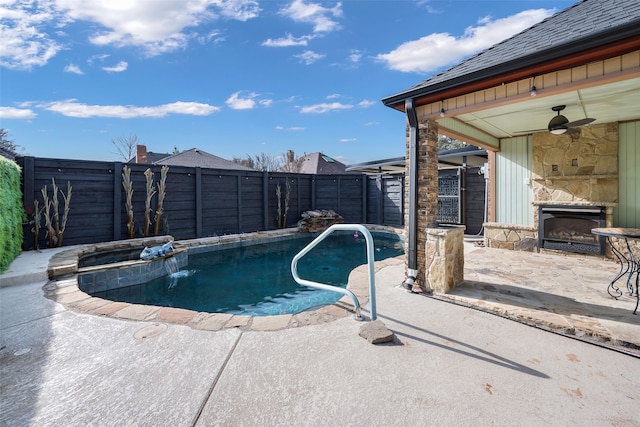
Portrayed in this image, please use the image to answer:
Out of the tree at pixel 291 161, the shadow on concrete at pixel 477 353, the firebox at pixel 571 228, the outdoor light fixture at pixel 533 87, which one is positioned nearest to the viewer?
the shadow on concrete at pixel 477 353

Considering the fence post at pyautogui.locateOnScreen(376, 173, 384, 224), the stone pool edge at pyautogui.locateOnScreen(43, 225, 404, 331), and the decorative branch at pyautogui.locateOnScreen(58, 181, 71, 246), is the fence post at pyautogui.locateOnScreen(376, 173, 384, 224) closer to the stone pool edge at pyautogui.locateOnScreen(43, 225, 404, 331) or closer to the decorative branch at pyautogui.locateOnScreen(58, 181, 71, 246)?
the stone pool edge at pyautogui.locateOnScreen(43, 225, 404, 331)

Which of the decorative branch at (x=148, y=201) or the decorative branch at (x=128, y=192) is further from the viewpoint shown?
the decorative branch at (x=148, y=201)

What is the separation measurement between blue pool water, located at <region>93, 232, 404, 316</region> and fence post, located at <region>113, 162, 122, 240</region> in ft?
6.62

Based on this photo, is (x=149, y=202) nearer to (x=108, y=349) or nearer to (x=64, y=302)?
(x=64, y=302)

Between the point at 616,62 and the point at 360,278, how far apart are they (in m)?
3.41

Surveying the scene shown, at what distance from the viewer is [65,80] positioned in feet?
Answer: 48.6

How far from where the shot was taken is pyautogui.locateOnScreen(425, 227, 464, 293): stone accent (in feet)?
11.0

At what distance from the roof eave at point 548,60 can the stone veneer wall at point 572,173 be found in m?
3.89

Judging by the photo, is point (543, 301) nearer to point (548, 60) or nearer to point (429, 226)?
point (429, 226)

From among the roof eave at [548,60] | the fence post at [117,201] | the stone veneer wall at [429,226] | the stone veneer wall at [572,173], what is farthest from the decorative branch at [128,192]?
the stone veneer wall at [572,173]

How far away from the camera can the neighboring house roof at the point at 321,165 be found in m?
20.5

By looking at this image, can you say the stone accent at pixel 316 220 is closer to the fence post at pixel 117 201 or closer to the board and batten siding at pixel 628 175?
the fence post at pixel 117 201

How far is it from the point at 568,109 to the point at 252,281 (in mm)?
6187

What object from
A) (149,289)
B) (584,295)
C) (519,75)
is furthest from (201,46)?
(584,295)
